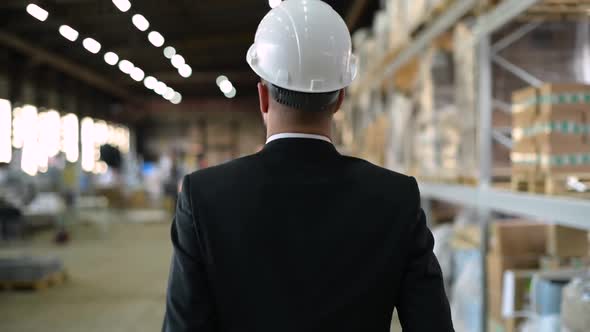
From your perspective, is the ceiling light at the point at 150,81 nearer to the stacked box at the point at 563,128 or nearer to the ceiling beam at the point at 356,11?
the ceiling beam at the point at 356,11

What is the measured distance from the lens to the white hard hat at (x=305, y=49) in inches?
47.9

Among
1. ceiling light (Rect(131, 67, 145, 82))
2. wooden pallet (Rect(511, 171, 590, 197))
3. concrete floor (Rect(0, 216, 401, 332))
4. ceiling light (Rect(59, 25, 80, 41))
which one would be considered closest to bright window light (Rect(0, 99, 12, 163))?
ceiling light (Rect(131, 67, 145, 82))

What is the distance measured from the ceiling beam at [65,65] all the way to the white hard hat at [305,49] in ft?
36.9

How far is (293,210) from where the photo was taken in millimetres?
1125

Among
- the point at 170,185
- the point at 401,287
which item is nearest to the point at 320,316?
the point at 401,287

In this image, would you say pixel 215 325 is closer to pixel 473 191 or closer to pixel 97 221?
pixel 473 191

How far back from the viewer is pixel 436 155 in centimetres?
427

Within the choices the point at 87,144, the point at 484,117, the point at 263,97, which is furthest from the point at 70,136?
the point at 263,97

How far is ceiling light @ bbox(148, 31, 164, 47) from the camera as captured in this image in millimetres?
6230

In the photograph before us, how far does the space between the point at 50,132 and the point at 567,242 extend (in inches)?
663

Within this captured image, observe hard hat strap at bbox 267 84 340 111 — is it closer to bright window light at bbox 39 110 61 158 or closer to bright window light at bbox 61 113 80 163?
bright window light at bbox 39 110 61 158

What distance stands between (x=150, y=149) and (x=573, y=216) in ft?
83.4

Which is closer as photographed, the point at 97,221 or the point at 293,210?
the point at 293,210

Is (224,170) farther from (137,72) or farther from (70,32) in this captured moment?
(137,72)
